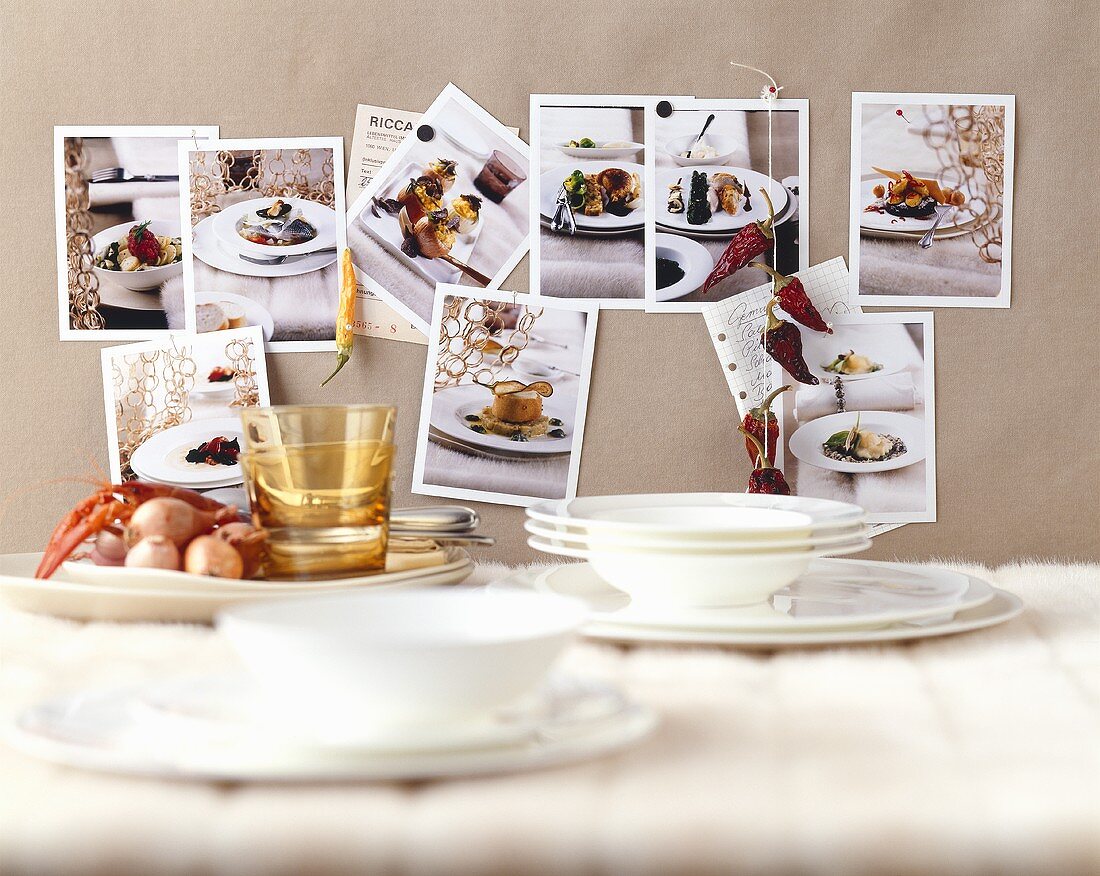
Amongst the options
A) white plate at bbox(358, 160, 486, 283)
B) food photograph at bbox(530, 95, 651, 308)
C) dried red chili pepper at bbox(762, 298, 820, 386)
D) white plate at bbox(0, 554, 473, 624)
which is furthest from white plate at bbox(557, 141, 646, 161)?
white plate at bbox(0, 554, 473, 624)

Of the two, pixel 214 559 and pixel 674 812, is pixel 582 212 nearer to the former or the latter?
pixel 214 559

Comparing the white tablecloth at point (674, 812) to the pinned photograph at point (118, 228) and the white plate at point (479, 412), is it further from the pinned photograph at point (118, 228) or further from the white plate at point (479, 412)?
the pinned photograph at point (118, 228)

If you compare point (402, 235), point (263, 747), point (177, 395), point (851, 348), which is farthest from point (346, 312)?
point (263, 747)

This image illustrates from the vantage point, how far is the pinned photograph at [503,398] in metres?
1.25

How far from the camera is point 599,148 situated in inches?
48.8

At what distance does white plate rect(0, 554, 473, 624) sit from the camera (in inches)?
34.1

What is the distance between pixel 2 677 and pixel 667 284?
0.80 metres

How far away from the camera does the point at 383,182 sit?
1246mm

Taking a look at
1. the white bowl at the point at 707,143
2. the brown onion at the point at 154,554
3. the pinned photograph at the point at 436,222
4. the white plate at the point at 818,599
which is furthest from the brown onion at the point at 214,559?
the white bowl at the point at 707,143

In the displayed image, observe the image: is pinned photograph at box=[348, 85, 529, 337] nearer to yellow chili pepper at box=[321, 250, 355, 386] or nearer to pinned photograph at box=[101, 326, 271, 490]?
yellow chili pepper at box=[321, 250, 355, 386]

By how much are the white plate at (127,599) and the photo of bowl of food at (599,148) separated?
1.87 ft

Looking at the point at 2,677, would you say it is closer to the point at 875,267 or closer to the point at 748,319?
the point at 748,319

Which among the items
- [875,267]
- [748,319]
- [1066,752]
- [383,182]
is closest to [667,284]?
[748,319]

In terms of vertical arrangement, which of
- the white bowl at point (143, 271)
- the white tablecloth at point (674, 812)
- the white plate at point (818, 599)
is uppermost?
the white bowl at point (143, 271)
